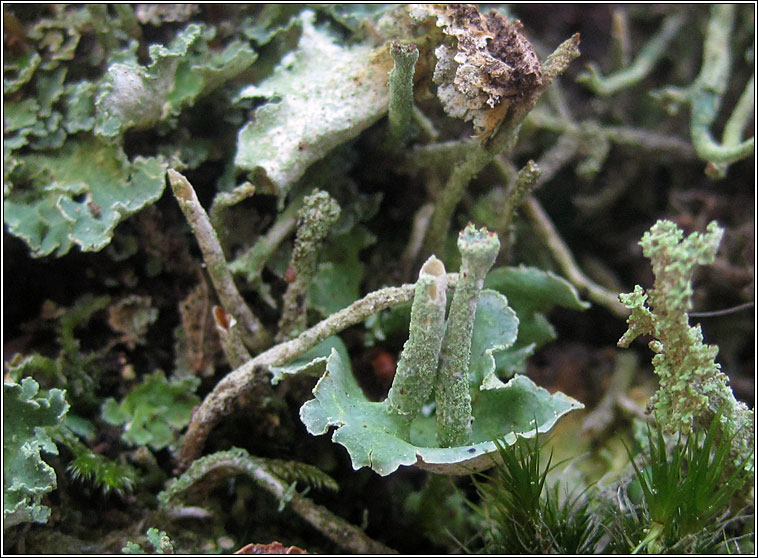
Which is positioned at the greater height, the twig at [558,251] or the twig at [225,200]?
the twig at [225,200]

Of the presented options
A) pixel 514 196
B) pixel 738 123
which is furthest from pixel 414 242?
pixel 738 123

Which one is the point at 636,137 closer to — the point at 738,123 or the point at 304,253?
the point at 738,123

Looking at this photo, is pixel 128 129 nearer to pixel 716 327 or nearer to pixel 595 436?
pixel 595 436

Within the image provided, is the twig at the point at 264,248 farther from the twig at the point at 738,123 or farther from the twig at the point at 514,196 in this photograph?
the twig at the point at 738,123

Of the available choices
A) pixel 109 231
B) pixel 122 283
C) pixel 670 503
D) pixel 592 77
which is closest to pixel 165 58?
pixel 109 231

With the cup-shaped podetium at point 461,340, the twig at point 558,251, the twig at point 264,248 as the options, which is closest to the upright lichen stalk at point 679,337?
the cup-shaped podetium at point 461,340
